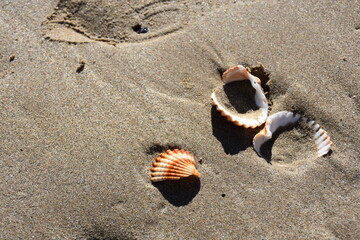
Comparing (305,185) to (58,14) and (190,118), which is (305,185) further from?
(58,14)

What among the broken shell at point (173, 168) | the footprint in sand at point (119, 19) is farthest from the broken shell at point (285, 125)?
the footprint in sand at point (119, 19)

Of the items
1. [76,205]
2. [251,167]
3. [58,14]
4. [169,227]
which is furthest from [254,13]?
[76,205]

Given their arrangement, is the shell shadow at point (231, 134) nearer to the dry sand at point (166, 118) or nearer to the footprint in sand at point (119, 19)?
the dry sand at point (166, 118)

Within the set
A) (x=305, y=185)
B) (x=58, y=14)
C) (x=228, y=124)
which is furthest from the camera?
(x=58, y=14)

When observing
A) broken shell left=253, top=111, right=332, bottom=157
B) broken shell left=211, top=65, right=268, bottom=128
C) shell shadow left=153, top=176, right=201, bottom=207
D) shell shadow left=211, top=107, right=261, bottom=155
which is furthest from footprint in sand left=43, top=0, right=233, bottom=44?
shell shadow left=153, top=176, right=201, bottom=207

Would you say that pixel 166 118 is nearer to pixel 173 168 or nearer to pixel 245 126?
pixel 173 168

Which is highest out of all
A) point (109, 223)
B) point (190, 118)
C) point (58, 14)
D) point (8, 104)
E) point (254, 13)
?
point (254, 13)
